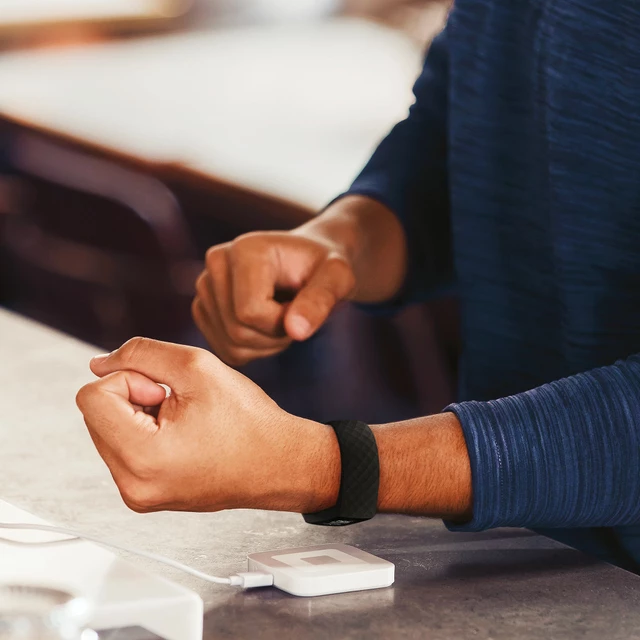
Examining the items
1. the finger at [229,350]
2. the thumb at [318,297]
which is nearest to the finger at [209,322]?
the finger at [229,350]

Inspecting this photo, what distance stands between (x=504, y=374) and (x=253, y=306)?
1.09 feet

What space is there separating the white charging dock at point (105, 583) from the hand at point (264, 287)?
41 cm

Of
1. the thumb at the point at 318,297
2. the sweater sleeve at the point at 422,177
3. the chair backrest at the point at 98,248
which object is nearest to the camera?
the thumb at the point at 318,297

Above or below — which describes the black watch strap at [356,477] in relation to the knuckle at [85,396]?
below

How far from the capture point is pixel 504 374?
137 centimetres

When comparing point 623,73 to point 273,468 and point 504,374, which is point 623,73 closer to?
point 504,374

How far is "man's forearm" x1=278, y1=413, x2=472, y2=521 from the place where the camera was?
35.3 inches

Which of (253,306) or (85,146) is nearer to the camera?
(253,306)

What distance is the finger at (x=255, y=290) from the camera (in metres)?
1.22

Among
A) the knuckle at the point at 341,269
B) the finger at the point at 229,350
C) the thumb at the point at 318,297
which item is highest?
the knuckle at the point at 341,269

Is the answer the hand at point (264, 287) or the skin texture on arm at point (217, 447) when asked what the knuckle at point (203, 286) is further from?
the skin texture on arm at point (217, 447)

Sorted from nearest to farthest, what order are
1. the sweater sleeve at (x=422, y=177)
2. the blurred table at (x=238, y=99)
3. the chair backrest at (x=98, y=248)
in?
1. the sweater sleeve at (x=422, y=177)
2. the chair backrest at (x=98, y=248)
3. the blurred table at (x=238, y=99)

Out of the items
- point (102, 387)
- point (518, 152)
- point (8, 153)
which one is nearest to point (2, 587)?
point (102, 387)

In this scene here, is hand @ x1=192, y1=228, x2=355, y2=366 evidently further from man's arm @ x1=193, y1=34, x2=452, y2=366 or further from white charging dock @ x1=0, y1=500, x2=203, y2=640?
white charging dock @ x1=0, y1=500, x2=203, y2=640
